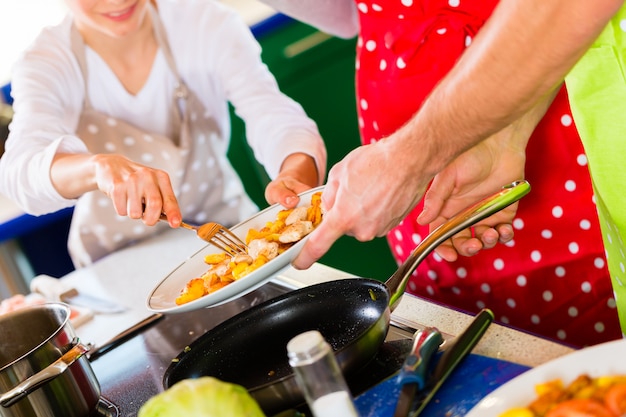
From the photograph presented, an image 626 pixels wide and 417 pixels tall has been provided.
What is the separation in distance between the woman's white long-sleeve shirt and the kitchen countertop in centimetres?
18

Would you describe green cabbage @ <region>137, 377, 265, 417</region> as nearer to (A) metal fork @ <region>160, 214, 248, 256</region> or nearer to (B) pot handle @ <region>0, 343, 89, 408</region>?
(B) pot handle @ <region>0, 343, 89, 408</region>

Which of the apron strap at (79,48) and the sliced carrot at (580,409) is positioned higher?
the apron strap at (79,48)

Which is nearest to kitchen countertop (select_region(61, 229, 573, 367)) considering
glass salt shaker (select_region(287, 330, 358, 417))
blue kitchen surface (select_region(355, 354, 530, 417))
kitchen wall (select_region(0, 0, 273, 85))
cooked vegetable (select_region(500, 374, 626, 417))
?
blue kitchen surface (select_region(355, 354, 530, 417))

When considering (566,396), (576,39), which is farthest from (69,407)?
(576,39)

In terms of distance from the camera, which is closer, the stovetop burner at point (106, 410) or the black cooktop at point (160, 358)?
the black cooktop at point (160, 358)

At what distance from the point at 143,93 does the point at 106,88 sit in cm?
9

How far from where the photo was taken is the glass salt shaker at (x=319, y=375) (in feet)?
2.20

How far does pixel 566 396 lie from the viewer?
0.69 m

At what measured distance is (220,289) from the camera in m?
1.00

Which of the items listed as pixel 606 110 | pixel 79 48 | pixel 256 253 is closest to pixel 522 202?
pixel 606 110

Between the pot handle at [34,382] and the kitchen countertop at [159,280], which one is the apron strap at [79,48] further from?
the pot handle at [34,382]

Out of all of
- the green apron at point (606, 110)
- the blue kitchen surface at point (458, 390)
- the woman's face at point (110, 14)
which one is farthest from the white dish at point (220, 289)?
the woman's face at point (110, 14)

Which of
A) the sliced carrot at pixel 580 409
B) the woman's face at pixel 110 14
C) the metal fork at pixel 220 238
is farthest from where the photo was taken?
the woman's face at pixel 110 14

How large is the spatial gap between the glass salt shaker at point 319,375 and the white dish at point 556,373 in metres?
0.11
